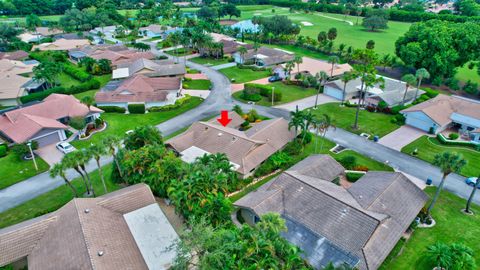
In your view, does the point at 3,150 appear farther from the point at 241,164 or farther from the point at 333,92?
the point at 333,92

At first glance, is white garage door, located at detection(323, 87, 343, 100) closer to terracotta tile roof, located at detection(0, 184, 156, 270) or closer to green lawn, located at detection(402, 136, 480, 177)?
green lawn, located at detection(402, 136, 480, 177)

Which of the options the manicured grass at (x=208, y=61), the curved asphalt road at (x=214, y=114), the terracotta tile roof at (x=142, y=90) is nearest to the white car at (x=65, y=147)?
the curved asphalt road at (x=214, y=114)

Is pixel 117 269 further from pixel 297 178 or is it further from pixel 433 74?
pixel 433 74

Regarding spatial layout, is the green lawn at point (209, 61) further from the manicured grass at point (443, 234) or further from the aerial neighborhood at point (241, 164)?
the manicured grass at point (443, 234)

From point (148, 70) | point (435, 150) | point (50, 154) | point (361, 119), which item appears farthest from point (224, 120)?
point (148, 70)

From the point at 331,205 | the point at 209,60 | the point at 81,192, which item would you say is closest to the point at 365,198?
the point at 331,205

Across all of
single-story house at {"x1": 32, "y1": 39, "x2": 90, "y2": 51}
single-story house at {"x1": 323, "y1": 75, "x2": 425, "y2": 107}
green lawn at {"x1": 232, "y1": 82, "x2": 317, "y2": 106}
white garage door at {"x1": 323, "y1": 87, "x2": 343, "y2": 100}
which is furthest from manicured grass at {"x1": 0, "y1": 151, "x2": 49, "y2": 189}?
single-story house at {"x1": 32, "y1": 39, "x2": 90, "y2": 51}
